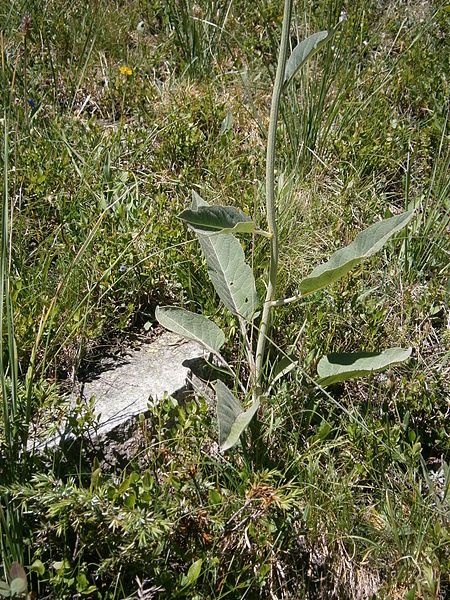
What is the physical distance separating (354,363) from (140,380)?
2.39 ft

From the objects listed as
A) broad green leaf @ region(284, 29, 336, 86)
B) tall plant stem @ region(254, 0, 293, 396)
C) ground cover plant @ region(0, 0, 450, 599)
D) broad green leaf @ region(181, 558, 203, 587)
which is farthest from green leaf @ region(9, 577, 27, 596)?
broad green leaf @ region(284, 29, 336, 86)

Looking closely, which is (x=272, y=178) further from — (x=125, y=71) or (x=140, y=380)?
(x=125, y=71)

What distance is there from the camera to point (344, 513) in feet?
6.99

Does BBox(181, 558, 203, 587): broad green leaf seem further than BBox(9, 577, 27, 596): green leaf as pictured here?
Yes

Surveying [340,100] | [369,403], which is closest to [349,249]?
[369,403]

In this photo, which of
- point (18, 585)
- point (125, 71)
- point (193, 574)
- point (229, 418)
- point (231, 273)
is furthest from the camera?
point (125, 71)

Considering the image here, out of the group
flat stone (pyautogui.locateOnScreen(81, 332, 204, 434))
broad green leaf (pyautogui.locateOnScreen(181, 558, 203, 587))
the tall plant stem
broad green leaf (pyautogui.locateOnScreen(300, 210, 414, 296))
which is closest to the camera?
broad green leaf (pyautogui.locateOnScreen(181, 558, 203, 587))

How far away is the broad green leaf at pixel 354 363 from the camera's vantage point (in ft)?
7.29

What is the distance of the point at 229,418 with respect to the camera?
2045 millimetres

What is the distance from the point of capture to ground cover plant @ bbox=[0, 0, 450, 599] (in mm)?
2016

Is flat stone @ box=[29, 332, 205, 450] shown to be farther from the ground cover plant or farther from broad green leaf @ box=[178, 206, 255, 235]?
broad green leaf @ box=[178, 206, 255, 235]

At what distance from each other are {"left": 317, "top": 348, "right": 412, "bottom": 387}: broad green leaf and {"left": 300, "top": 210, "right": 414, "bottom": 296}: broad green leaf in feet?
0.86

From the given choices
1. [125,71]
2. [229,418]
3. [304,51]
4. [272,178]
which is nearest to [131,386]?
[229,418]

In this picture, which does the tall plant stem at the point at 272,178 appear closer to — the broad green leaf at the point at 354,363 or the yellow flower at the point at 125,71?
the broad green leaf at the point at 354,363
